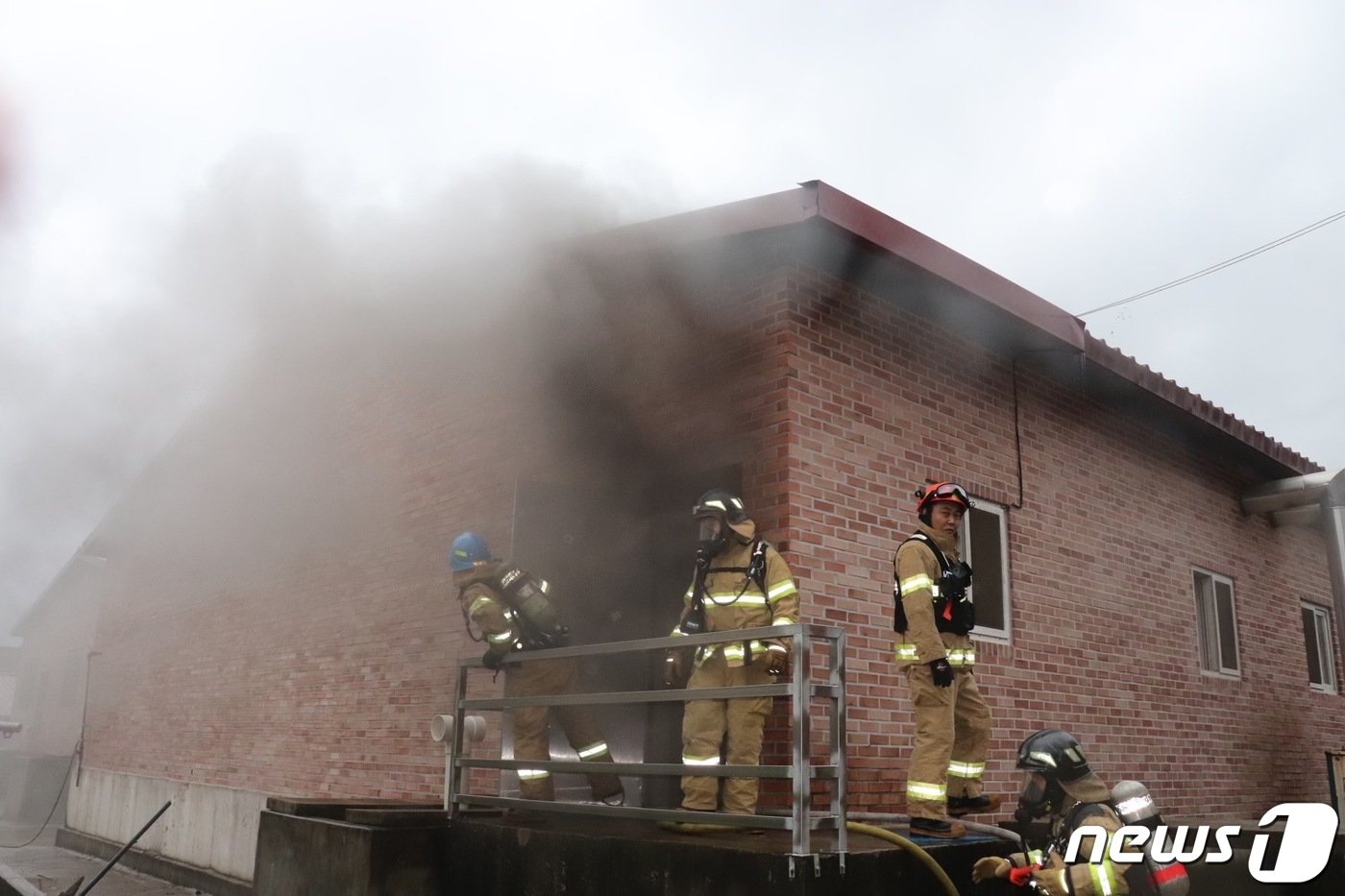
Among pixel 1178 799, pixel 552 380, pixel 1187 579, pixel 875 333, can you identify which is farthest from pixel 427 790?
pixel 1187 579

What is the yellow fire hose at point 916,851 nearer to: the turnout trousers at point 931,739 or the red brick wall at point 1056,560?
the turnout trousers at point 931,739

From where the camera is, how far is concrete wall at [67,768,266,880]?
9305 millimetres

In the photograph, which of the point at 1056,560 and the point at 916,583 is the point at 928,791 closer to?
the point at 916,583

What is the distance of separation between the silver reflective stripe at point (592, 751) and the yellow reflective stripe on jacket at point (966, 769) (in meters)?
1.81

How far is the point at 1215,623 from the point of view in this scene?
29.5 ft

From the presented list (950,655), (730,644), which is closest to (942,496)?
(950,655)

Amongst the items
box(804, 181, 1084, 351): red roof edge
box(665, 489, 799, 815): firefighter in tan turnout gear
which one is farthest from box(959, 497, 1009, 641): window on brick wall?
box(665, 489, 799, 815): firefighter in tan turnout gear

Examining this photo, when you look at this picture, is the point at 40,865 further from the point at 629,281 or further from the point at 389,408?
the point at 629,281

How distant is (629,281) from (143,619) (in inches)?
365

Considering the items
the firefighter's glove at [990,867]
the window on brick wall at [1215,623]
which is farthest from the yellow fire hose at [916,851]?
the window on brick wall at [1215,623]

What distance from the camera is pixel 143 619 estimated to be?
1312cm

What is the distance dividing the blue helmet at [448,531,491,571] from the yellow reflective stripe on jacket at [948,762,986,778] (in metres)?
2.70

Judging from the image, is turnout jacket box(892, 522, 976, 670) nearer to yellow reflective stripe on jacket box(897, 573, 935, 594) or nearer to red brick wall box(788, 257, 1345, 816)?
yellow reflective stripe on jacket box(897, 573, 935, 594)

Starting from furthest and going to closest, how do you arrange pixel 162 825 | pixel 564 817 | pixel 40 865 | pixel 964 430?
pixel 40 865 < pixel 162 825 < pixel 964 430 < pixel 564 817
